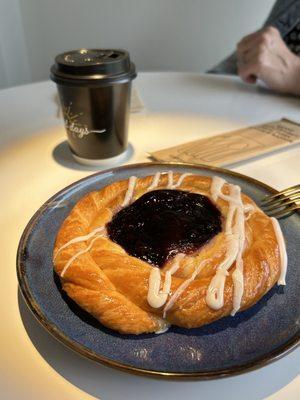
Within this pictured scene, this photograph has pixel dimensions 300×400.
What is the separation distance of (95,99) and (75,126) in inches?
3.7

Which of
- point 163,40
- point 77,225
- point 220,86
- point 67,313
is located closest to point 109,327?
point 67,313

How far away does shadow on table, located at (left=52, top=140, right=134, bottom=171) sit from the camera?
0.99m

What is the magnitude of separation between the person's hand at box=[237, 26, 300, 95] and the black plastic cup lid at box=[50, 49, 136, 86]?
28.6 inches

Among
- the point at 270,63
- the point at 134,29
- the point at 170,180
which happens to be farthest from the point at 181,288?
the point at 134,29

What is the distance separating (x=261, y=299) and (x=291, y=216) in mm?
219

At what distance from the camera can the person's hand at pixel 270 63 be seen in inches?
55.3

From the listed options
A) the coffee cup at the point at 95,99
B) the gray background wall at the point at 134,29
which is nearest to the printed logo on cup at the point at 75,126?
the coffee cup at the point at 95,99

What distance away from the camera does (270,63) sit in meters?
1.43

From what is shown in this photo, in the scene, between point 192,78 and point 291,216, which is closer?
point 291,216

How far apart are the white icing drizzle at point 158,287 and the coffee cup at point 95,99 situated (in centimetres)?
49

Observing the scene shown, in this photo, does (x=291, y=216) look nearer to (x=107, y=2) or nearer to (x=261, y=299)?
(x=261, y=299)

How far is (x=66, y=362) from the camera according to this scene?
50 centimetres

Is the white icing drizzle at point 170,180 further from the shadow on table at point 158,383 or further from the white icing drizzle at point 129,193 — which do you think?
→ the shadow on table at point 158,383

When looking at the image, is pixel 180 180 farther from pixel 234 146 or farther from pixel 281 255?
pixel 234 146
